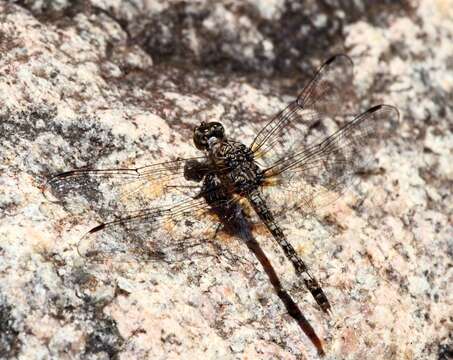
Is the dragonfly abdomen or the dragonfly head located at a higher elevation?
the dragonfly head

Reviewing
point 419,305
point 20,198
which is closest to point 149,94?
point 20,198

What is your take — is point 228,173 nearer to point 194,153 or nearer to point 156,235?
point 194,153

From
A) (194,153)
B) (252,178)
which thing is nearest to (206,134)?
(194,153)

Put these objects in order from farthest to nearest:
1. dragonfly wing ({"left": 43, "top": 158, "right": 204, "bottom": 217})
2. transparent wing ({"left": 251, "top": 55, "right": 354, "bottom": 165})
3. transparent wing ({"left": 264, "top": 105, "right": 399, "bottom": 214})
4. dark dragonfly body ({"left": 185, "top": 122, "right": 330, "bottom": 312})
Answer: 1. transparent wing ({"left": 251, "top": 55, "right": 354, "bottom": 165})
2. transparent wing ({"left": 264, "top": 105, "right": 399, "bottom": 214})
3. dark dragonfly body ({"left": 185, "top": 122, "right": 330, "bottom": 312})
4. dragonfly wing ({"left": 43, "top": 158, "right": 204, "bottom": 217})

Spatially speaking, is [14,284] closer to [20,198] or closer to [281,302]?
[20,198]

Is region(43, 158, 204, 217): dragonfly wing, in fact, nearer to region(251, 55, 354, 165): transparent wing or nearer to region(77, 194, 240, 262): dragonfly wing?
region(77, 194, 240, 262): dragonfly wing

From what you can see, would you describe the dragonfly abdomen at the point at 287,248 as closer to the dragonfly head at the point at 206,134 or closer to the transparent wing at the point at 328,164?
the transparent wing at the point at 328,164

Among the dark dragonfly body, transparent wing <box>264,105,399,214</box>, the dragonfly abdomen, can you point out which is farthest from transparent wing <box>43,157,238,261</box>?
transparent wing <box>264,105,399,214</box>
